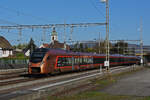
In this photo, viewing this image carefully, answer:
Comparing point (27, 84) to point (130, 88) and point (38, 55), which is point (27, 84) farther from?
point (130, 88)

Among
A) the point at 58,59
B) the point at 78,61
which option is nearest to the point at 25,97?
the point at 58,59

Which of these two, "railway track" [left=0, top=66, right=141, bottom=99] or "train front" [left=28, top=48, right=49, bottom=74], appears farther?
"train front" [left=28, top=48, right=49, bottom=74]

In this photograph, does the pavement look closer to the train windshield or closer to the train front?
the train front

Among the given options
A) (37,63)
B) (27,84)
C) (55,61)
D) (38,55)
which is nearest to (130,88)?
(27,84)

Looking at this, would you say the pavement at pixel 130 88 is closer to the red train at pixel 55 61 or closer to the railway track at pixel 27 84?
the railway track at pixel 27 84

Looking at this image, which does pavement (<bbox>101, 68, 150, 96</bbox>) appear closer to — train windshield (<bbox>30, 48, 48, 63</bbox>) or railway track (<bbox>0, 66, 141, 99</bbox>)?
railway track (<bbox>0, 66, 141, 99</bbox>)

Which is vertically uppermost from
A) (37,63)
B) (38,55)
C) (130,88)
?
(38,55)

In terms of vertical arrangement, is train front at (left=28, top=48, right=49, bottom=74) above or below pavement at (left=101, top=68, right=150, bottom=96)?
above

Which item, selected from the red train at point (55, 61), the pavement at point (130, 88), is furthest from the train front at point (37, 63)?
the pavement at point (130, 88)

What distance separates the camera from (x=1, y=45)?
232 ft

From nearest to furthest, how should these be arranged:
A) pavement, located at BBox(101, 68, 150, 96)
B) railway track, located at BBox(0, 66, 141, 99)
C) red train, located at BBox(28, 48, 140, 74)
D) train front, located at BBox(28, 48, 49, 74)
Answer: pavement, located at BBox(101, 68, 150, 96), railway track, located at BBox(0, 66, 141, 99), train front, located at BBox(28, 48, 49, 74), red train, located at BBox(28, 48, 140, 74)

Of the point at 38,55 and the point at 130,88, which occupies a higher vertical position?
the point at 38,55

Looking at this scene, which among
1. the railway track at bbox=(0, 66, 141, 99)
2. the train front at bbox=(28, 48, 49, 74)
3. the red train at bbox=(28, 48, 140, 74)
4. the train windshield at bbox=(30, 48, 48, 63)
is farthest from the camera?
the train windshield at bbox=(30, 48, 48, 63)

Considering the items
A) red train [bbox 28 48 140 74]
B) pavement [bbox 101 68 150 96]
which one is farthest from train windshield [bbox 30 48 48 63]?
pavement [bbox 101 68 150 96]
